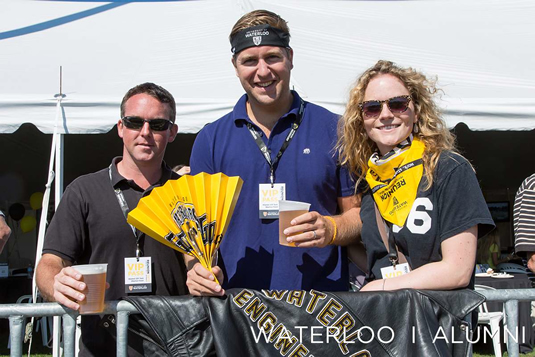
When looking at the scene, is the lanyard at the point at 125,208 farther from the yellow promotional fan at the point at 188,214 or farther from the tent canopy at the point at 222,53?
the tent canopy at the point at 222,53

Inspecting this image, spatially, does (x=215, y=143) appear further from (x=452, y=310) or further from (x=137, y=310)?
(x=452, y=310)

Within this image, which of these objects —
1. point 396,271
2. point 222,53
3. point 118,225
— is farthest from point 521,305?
point 118,225

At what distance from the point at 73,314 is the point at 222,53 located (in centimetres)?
547

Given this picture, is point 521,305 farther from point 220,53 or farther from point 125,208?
point 125,208

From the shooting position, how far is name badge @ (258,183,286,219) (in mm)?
2449

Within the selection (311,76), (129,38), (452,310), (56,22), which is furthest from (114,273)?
(56,22)

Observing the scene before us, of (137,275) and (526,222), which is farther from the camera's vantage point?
(526,222)

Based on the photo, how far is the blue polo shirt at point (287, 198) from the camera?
249 centimetres

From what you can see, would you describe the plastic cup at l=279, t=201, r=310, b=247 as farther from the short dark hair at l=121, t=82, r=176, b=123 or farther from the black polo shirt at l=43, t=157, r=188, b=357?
the short dark hair at l=121, t=82, r=176, b=123

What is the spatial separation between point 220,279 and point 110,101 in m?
3.58

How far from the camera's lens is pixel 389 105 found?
7.43 feet

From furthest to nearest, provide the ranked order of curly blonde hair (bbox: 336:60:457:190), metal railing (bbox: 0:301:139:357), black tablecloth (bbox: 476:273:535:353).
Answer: black tablecloth (bbox: 476:273:535:353) < curly blonde hair (bbox: 336:60:457:190) < metal railing (bbox: 0:301:139:357)

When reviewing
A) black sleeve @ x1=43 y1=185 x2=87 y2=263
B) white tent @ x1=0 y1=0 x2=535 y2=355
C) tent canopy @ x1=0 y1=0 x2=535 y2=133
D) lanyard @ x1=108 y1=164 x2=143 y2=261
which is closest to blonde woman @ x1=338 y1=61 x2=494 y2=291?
lanyard @ x1=108 y1=164 x2=143 y2=261

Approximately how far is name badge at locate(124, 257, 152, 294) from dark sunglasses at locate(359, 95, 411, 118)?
116cm
